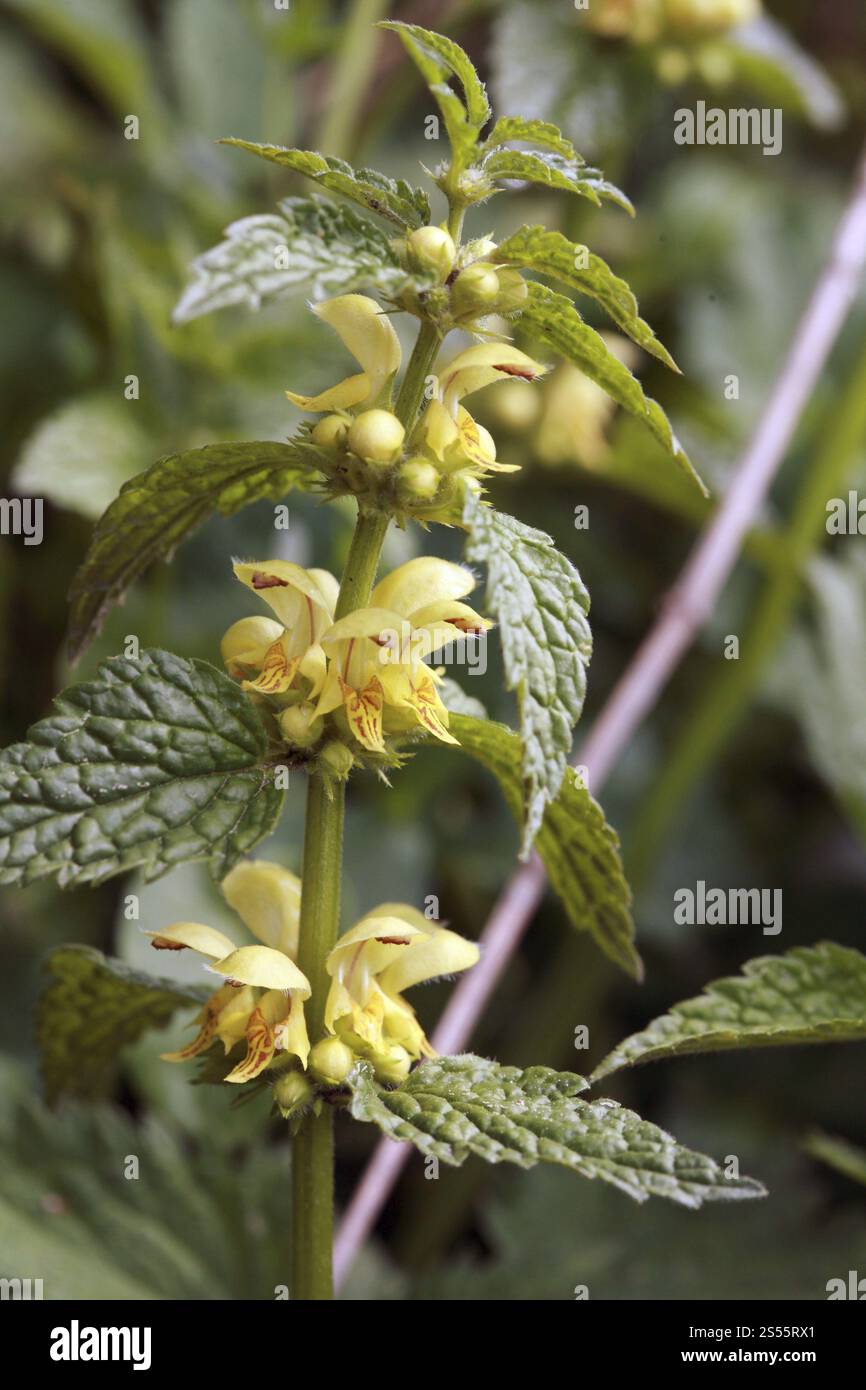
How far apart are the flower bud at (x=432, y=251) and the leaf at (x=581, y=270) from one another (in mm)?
37

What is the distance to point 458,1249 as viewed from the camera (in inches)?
51.3

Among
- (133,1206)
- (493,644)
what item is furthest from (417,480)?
(493,644)

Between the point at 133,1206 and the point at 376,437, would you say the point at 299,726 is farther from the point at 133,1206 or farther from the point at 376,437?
the point at 133,1206

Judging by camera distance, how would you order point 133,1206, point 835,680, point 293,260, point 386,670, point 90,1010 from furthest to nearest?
point 835,680 < point 133,1206 < point 90,1010 < point 386,670 < point 293,260

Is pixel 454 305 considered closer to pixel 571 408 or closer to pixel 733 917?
pixel 571 408

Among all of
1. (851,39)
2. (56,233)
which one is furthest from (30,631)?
(851,39)

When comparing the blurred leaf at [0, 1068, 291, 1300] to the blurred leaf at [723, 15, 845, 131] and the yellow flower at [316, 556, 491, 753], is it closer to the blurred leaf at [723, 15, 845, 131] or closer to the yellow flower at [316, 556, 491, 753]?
the yellow flower at [316, 556, 491, 753]

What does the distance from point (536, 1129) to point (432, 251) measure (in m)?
0.34

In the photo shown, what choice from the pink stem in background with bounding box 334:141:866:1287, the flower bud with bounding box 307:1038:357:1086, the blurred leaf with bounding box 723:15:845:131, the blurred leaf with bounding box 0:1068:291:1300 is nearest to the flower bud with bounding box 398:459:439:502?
the flower bud with bounding box 307:1038:357:1086

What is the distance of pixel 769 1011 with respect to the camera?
2.20 ft

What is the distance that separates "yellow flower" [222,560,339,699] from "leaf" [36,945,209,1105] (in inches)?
6.6

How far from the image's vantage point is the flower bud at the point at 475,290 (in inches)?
20.8

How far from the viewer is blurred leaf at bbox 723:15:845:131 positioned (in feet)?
4.35

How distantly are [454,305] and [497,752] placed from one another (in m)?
0.21
